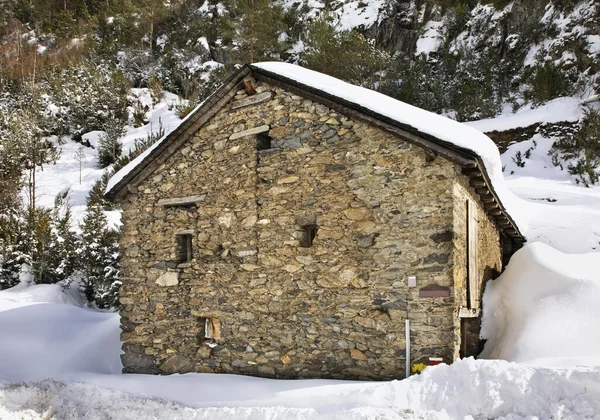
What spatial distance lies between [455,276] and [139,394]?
458 centimetres

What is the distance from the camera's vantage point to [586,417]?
4332 mm

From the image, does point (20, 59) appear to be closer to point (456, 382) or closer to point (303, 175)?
point (303, 175)

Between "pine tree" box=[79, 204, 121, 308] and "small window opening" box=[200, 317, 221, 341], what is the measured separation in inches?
297

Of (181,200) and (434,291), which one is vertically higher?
(181,200)

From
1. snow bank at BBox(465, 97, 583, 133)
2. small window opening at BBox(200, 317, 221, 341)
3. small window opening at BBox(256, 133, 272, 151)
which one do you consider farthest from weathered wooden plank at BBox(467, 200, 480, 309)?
snow bank at BBox(465, 97, 583, 133)

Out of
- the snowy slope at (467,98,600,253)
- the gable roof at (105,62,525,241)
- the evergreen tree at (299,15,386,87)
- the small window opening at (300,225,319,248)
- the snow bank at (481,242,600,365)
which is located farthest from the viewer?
the evergreen tree at (299,15,386,87)

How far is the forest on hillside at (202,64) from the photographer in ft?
53.8

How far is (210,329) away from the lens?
7.67 meters

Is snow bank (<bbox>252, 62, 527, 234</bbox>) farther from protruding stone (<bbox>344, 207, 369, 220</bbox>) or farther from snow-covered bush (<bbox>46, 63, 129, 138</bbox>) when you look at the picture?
snow-covered bush (<bbox>46, 63, 129, 138</bbox>)

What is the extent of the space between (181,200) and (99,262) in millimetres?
8301

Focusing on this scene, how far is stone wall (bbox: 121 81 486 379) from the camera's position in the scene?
6176 millimetres

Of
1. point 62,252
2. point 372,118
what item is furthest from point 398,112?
point 62,252

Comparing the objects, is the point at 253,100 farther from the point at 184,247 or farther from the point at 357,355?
the point at 357,355

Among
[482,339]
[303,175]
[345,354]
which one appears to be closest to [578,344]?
[482,339]
